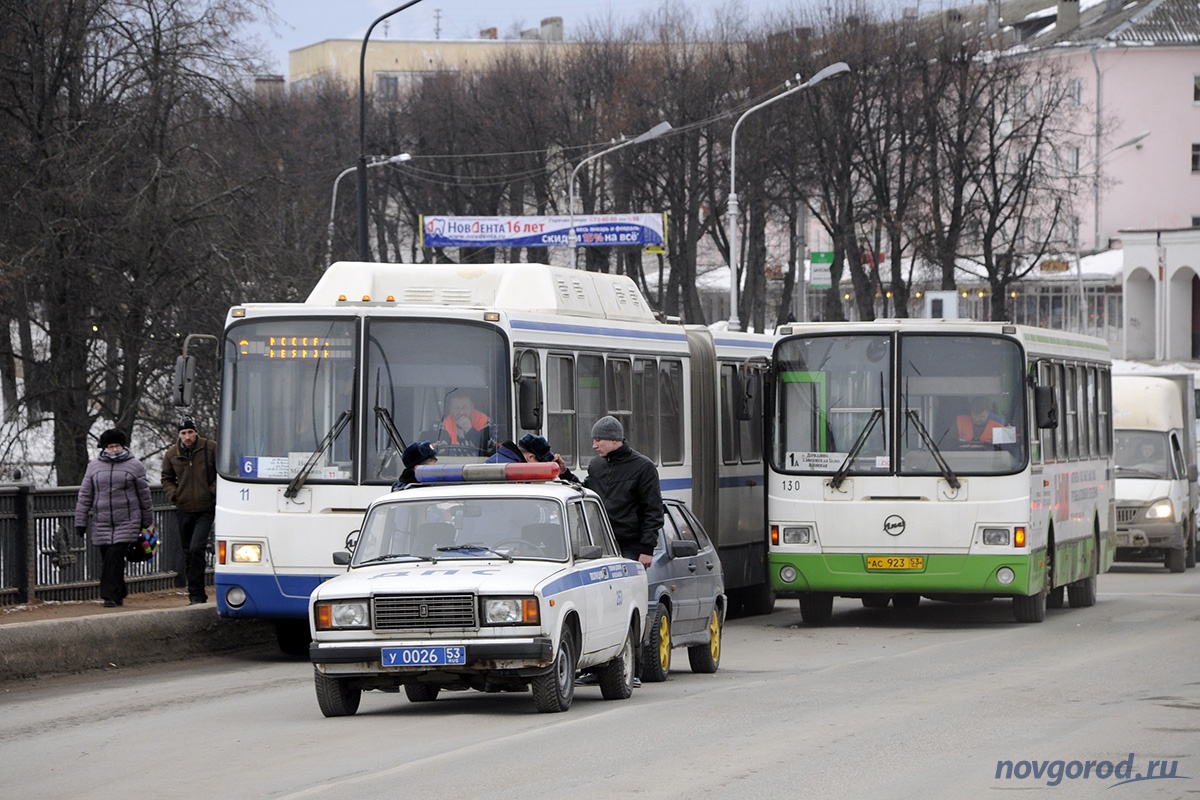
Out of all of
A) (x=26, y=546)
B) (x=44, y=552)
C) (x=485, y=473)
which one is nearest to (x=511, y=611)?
(x=485, y=473)

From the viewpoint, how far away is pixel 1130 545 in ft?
109

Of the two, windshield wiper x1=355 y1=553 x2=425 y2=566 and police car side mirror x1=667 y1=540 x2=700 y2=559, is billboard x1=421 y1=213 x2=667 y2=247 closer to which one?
police car side mirror x1=667 y1=540 x2=700 y2=559

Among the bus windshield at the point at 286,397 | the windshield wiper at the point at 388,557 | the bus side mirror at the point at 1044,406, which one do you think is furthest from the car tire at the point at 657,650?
the bus side mirror at the point at 1044,406

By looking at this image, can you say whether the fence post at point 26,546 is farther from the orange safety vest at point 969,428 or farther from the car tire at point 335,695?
the orange safety vest at point 969,428

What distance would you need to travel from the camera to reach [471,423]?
56.9ft

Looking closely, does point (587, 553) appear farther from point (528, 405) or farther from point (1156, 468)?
point (1156, 468)

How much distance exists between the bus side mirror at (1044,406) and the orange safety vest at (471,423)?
6.26m

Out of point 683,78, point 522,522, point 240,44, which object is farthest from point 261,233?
point 683,78

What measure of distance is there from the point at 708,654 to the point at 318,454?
3855 millimetres

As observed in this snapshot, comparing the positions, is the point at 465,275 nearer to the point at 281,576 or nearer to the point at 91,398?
the point at 281,576

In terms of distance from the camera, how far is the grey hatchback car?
14.7 metres

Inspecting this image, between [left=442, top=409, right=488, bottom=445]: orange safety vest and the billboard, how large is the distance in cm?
4464

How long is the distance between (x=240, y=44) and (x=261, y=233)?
120 inches

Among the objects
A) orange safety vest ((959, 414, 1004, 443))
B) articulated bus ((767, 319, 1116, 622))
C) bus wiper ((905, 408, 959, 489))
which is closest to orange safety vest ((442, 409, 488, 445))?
articulated bus ((767, 319, 1116, 622))
